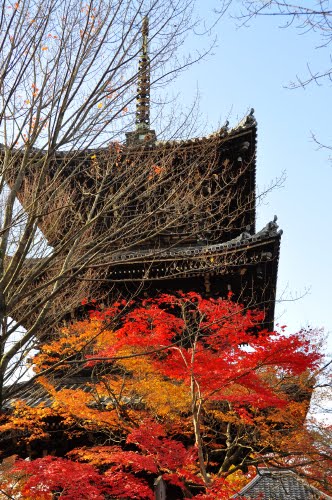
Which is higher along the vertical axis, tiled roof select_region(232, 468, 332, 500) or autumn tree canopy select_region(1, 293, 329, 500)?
autumn tree canopy select_region(1, 293, 329, 500)

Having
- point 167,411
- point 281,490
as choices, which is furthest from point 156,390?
point 281,490

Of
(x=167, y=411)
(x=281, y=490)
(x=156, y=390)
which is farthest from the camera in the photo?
(x=281, y=490)

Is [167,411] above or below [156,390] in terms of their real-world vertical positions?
below

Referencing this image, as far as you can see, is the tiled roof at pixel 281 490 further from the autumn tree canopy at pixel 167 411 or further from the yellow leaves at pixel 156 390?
the yellow leaves at pixel 156 390

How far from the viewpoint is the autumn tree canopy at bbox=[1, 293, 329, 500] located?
9.22 metres

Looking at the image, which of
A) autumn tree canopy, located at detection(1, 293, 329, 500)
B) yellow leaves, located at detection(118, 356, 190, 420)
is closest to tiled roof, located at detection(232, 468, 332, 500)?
autumn tree canopy, located at detection(1, 293, 329, 500)

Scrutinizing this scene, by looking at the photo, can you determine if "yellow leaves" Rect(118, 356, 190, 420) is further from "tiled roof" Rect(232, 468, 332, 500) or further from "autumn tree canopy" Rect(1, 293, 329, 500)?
"tiled roof" Rect(232, 468, 332, 500)

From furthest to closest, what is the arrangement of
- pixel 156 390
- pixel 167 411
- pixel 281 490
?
1. pixel 281 490
2. pixel 156 390
3. pixel 167 411

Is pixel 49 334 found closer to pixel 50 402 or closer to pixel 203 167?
pixel 50 402

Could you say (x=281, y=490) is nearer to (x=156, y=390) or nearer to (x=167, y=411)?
(x=167, y=411)

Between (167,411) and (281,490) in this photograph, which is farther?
(281,490)

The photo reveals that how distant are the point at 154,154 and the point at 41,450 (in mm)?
6983

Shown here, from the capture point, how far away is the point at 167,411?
384 inches

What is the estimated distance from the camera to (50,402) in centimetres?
1090
